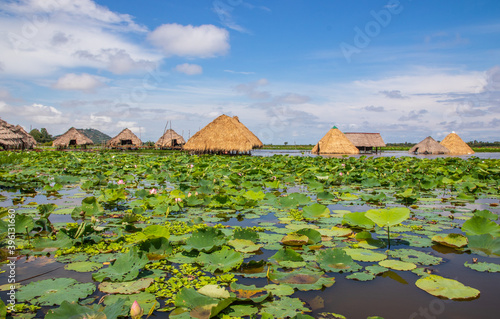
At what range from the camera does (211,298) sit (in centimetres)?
162

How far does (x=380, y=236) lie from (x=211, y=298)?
197 centimetres

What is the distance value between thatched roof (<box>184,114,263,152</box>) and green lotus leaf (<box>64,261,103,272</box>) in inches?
706

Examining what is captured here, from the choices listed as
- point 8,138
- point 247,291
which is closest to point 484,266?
point 247,291

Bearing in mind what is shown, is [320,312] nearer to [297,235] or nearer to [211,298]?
[211,298]

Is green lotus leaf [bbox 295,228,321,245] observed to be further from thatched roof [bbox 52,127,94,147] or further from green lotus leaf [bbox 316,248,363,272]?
thatched roof [bbox 52,127,94,147]

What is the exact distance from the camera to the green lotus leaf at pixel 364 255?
2334 mm

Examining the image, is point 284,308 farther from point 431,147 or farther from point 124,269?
point 431,147

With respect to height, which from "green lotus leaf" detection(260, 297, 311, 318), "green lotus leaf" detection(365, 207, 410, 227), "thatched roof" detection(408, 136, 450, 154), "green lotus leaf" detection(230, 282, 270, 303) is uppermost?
"thatched roof" detection(408, 136, 450, 154)

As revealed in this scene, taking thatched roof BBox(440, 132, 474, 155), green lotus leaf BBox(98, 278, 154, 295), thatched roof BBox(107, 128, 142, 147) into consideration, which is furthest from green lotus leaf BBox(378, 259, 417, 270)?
thatched roof BBox(107, 128, 142, 147)

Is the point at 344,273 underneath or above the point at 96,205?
underneath

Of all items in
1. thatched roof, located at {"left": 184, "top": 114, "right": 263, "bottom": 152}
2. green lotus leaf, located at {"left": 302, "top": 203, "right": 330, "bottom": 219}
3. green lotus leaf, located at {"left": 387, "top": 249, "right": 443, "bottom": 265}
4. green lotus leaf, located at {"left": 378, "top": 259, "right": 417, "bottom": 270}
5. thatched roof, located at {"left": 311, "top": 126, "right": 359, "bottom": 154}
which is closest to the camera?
green lotus leaf, located at {"left": 378, "top": 259, "right": 417, "bottom": 270}

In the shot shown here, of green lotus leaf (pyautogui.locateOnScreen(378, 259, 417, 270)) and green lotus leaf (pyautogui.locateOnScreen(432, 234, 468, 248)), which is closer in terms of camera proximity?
green lotus leaf (pyautogui.locateOnScreen(378, 259, 417, 270))

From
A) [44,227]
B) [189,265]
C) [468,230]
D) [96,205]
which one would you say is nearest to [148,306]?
[189,265]

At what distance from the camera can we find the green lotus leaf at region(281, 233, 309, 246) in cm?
264
